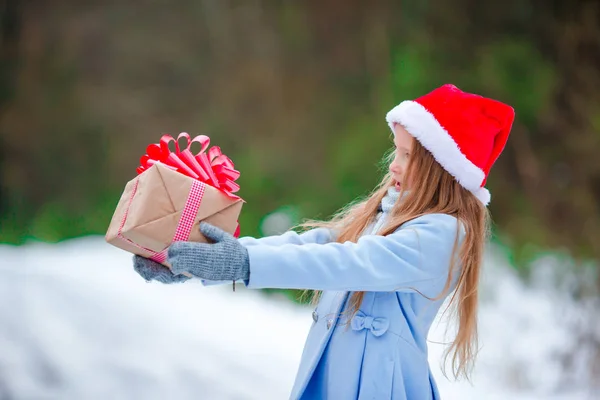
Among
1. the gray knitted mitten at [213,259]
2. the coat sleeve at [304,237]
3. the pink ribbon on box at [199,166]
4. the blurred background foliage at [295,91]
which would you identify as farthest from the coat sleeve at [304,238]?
the blurred background foliage at [295,91]

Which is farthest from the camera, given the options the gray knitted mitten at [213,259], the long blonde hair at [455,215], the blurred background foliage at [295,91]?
the blurred background foliage at [295,91]

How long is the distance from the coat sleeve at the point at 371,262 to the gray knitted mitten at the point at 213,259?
0.06ft

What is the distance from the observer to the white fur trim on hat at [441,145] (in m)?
1.32

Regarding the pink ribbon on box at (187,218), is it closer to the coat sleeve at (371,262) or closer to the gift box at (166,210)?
the gift box at (166,210)

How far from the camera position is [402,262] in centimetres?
120

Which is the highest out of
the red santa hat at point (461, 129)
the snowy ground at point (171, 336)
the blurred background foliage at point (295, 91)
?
the red santa hat at point (461, 129)

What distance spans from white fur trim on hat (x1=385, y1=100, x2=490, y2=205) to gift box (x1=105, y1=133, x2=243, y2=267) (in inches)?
14.9

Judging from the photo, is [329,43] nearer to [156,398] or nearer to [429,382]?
[156,398]

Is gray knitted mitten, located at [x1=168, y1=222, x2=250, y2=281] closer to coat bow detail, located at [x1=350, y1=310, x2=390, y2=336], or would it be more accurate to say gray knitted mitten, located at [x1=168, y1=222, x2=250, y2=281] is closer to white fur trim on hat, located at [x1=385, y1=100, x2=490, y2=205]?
coat bow detail, located at [x1=350, y1=310, x2=390, y2=336]

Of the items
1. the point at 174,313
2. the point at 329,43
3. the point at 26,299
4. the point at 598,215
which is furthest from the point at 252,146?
the point at 598,215

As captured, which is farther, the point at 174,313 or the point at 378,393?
the point at 174,313

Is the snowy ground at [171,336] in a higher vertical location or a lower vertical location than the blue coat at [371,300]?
lower

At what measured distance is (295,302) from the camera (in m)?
3.27

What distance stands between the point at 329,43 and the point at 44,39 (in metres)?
1.43
